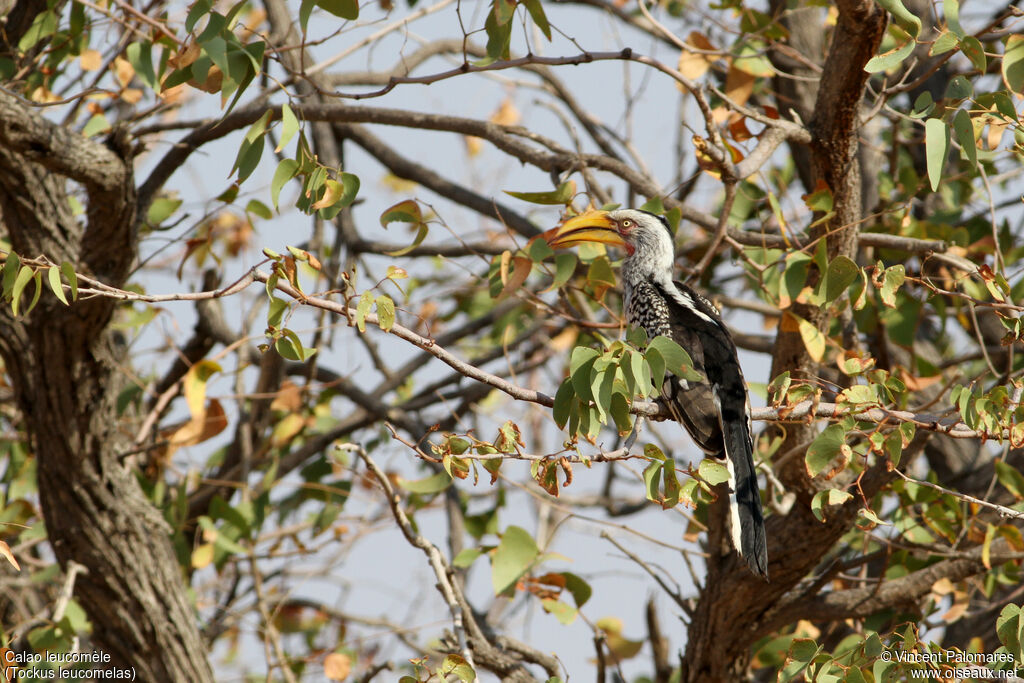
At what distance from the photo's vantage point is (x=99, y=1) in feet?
11.4

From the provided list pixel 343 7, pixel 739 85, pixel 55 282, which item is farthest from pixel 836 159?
pixel 55 282

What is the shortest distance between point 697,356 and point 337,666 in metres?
1.75

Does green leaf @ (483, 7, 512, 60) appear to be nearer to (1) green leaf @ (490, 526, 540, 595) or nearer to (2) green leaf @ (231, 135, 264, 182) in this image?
(2) green leaf @ (231, 135, 264, 182)

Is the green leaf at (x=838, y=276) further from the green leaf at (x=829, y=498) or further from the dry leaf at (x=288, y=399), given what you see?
the dry leaf at (x=288, y=399)

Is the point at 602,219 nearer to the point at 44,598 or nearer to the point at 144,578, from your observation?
the point at 144,578

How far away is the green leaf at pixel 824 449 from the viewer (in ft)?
7.25

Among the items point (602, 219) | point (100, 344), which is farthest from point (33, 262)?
point (602, 219)

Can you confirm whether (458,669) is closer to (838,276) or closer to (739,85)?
(838,276)

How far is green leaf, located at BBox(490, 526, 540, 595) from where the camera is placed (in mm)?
3100

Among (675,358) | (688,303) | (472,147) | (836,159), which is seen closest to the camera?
(675,358)

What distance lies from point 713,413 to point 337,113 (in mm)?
1504

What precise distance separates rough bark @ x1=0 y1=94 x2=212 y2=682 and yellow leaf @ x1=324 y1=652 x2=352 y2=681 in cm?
41

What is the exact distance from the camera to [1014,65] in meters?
2.20

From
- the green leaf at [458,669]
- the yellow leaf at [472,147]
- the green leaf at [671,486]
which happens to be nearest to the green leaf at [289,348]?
the green leaf at [458,669]
